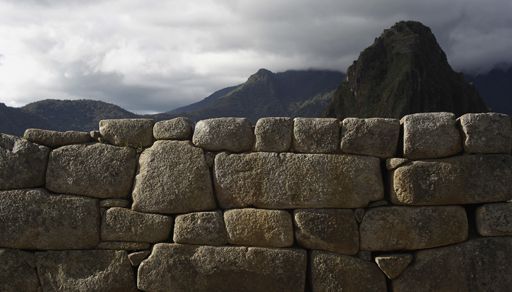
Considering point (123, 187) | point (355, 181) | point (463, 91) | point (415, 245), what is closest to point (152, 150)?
point (123, 187)

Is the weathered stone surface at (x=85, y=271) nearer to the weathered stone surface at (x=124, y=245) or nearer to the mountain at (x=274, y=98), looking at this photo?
the weathered stone surface at (x=124, y=245)

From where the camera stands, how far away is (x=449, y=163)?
526 centimetres

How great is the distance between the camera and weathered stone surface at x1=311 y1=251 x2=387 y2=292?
5.31m

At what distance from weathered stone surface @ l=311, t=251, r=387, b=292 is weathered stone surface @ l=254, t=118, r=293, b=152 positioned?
113 cm

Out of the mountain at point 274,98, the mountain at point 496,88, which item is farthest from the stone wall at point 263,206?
the mountain at point 496,88

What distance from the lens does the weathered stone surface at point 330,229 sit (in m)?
5.32

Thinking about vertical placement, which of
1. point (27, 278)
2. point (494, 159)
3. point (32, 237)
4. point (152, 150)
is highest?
point (152, 150)

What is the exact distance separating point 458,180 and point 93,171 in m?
3.58

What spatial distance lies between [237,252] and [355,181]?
1.34 m

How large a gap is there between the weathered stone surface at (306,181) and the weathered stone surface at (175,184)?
334 millimetres

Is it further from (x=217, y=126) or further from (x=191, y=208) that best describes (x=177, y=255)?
(x=217, y=126)

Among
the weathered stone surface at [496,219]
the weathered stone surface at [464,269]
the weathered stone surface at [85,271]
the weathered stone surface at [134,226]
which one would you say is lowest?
the weathered stone surface at [464,269]

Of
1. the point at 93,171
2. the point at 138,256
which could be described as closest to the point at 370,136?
the point at 138,256

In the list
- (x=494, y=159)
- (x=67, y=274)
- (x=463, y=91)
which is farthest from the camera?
(x=463, y=91)
